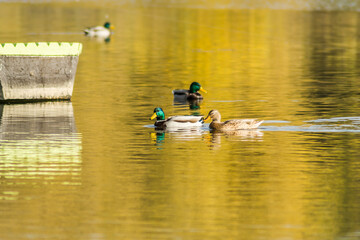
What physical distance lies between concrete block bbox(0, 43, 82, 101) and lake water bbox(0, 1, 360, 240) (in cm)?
53

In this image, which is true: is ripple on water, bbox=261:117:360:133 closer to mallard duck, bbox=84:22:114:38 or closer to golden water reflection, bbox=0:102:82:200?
golden water reflection, bbox=0:102:82:200

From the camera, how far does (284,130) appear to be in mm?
21281

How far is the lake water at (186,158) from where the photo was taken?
1248 centimetres

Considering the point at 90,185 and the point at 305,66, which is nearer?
the point at 90,185

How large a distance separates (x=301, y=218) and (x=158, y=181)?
3.11 meters

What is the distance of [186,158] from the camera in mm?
17500

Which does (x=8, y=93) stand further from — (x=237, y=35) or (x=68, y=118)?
(x=237, y=35)

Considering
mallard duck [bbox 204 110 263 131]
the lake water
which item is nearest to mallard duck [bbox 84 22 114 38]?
the lake water

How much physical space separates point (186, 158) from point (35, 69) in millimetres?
9734

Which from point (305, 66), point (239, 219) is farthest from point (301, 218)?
point (305, 66)

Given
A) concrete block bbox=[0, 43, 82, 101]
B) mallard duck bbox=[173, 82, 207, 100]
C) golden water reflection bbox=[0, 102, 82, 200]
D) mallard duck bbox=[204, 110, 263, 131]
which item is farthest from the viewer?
mallard duck bbox=[173, 82, 207, 100]

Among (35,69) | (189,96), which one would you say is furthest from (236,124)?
(189,96)

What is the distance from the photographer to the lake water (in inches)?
492

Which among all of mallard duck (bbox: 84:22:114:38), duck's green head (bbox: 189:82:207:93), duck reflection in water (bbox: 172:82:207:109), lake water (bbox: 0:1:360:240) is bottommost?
lake water (bbox: 0:1:360:240)
